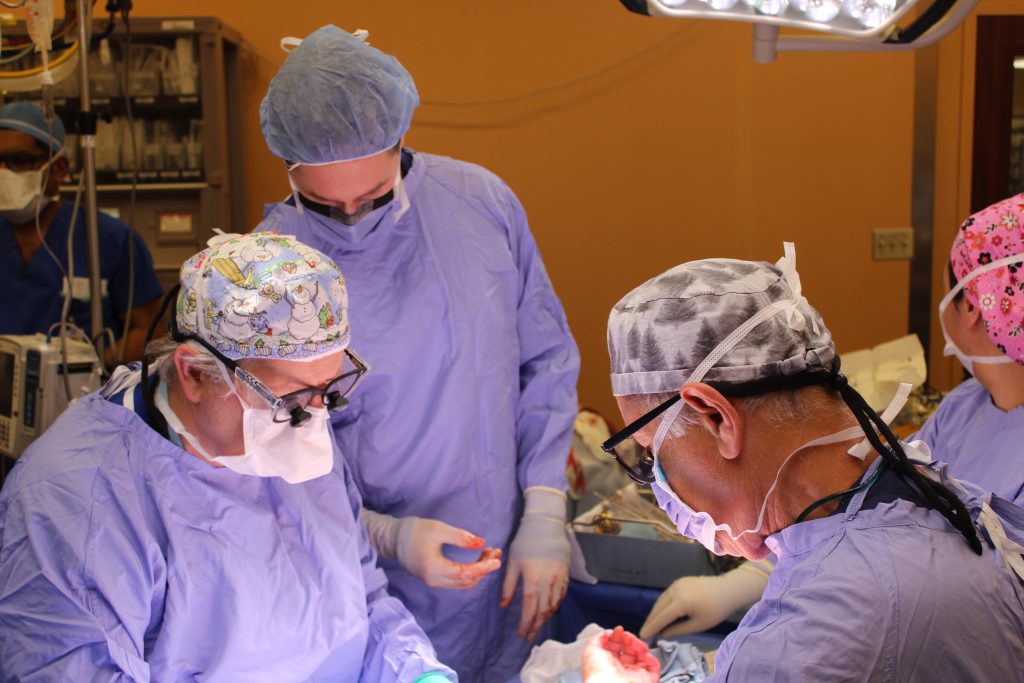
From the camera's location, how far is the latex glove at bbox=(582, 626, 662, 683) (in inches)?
59.7

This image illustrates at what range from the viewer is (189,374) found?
1533mm

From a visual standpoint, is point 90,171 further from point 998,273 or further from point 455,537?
point 998,273

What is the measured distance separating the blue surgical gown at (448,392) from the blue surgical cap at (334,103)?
0.15 m

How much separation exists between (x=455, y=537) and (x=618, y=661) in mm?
399

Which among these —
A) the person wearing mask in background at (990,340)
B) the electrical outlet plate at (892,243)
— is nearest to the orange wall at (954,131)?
the electrical outlet plate at (892,243)

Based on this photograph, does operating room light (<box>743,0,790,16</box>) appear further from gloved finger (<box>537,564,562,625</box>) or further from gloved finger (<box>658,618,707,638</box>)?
gloved finger (<box>658,618,707,638</box>)

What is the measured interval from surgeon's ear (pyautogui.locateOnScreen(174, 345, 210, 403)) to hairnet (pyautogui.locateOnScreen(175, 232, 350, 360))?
35 millimetres

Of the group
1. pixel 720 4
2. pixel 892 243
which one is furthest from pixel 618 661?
pixel 892 243

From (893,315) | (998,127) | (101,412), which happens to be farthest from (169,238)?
(998,127)

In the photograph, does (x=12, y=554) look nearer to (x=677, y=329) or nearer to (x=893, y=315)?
(x=677, y=329)

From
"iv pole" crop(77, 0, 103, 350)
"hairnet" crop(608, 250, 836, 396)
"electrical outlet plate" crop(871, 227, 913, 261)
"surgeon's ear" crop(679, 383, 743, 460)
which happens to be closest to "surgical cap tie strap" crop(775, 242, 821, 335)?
"hairnet" crop(608, 250, 836, 396)

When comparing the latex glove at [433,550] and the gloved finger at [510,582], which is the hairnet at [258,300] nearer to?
the latex glove at [433,550]

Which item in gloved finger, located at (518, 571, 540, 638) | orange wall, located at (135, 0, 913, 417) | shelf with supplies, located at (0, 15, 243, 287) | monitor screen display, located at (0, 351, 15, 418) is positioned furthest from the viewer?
orange wall, located at (135, 0, 913, 417)

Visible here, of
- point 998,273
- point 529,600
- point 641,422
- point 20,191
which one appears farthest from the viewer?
→ point 20,191
